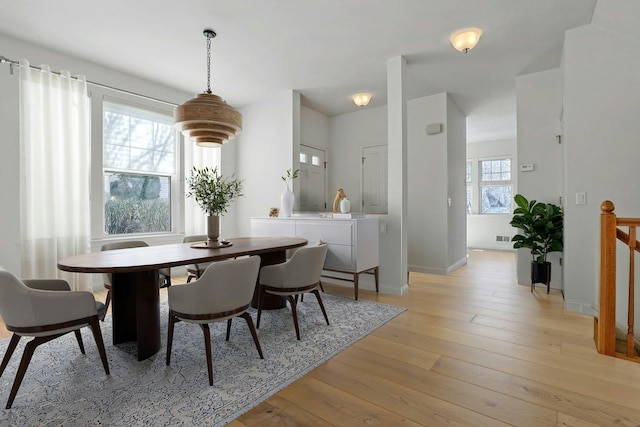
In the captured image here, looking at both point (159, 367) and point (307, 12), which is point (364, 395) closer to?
point (159, 367)

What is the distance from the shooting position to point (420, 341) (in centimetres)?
254

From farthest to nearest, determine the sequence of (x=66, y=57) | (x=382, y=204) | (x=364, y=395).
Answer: (x=382, y=204), (x=66, y=57), (x=364, y=395)

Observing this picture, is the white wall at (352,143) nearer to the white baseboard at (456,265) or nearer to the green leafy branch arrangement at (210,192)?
the white baseboard at (456,265)

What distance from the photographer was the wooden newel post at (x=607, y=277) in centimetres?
233

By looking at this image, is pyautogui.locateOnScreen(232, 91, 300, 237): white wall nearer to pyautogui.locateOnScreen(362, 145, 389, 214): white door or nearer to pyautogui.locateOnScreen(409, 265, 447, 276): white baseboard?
pyautogui.locateOnScreen(362, 145, 389, 214): white door

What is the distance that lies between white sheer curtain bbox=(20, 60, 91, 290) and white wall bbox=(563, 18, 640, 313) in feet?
18.0

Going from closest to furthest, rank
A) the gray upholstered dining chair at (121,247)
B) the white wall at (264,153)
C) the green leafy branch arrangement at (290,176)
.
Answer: the gray upholstered dining chair at (121,247) < the green leafy branch arrangement at (290,176) < the white wall at (264,153)

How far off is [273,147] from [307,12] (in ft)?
8.33

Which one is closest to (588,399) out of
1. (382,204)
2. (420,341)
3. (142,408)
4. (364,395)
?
(420,341)

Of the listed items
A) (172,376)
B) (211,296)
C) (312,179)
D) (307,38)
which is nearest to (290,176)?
(312,179)

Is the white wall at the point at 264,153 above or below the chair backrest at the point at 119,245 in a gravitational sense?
above

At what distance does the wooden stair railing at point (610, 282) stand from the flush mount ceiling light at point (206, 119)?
9.91ft

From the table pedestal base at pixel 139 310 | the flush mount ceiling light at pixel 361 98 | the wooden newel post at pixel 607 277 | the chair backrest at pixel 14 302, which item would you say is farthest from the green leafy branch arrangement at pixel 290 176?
the wooden newel post at pixel 607 277

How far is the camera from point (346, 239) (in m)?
3.71
